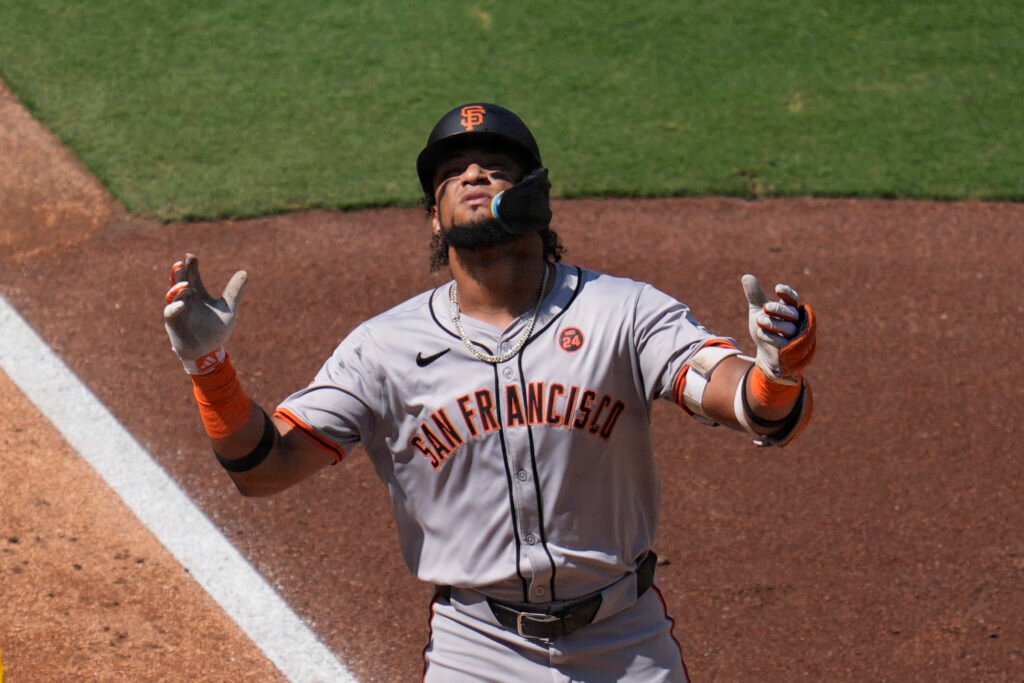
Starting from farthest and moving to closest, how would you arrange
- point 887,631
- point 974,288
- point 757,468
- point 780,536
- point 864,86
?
point 864,86, point 974,288, point 757,468, point 780,536, point 887,631

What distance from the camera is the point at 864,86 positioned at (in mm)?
8234

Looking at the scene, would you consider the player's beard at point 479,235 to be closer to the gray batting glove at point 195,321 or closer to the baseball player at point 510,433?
the baseball player at point 510,433

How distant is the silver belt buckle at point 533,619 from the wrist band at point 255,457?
747 millimetres

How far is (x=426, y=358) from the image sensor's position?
10.9ft

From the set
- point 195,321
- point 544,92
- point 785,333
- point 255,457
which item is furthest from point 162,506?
point 544,92

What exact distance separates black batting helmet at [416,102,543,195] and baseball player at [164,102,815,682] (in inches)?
5.4

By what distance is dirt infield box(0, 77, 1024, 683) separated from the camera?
15.1 feet

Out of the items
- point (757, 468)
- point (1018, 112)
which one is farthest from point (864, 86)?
point (757, 468)

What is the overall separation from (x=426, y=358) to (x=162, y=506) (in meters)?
2.22

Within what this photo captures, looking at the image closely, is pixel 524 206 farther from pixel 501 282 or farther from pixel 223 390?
pixel 223 390

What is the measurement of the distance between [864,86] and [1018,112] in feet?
3.09

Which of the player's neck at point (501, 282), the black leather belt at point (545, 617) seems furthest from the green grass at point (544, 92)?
the black leather belt at point (545, 617)

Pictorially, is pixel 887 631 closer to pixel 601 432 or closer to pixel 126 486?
pixel 601 432

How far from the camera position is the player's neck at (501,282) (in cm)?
339
